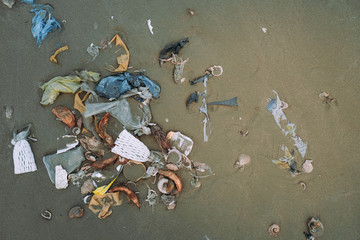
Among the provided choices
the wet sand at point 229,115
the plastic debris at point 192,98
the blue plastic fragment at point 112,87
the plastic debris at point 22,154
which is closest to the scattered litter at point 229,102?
the wet sand at point 229,115

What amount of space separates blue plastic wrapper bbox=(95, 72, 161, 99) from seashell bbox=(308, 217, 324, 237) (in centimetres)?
314

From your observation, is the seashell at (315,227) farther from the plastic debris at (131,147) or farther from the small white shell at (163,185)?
the plastic debris at (131,147)

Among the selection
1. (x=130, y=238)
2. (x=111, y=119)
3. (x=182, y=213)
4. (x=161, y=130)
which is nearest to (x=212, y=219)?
(x=182, y=213)

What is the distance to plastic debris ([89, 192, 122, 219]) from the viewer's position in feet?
14.2

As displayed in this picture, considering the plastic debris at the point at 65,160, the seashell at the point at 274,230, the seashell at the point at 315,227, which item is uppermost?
the plastic debris at the point at 65,160

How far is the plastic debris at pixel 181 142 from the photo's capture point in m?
4.33

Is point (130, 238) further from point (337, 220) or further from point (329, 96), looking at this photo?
point (329, 96)

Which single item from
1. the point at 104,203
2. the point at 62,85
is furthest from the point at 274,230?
the point at 62,85

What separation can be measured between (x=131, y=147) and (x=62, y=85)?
1440 millimetres

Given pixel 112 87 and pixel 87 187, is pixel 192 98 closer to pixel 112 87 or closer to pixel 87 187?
pixel 112 87

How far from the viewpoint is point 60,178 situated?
433 centimetres

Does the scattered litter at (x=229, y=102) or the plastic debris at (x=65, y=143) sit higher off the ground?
the scattered litter at (x=229, y=102)

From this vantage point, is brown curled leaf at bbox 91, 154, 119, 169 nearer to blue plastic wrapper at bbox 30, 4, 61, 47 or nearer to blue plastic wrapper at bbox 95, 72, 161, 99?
blue plastic wrapper at bbox 95, 72, 161, 99

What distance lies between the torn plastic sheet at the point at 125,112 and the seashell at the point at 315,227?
301 cm
